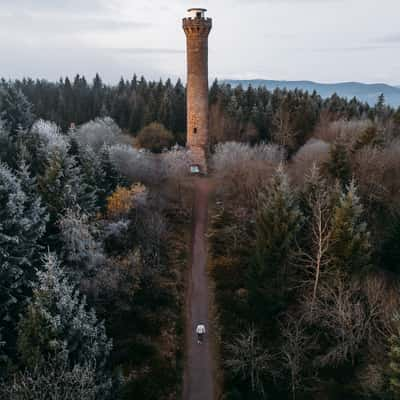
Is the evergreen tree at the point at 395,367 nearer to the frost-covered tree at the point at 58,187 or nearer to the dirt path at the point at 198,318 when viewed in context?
the dirt path at the point at 198,318

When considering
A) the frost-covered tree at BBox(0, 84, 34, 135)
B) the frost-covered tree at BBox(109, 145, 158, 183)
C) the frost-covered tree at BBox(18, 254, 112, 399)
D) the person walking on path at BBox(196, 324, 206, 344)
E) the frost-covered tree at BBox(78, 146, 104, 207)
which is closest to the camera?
the frost-covered tree at BBox(18, 254, 112, 399)

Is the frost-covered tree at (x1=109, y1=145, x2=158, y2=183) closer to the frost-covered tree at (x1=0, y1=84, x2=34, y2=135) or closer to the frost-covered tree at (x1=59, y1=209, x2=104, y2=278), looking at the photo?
the frost-covered tree at (x1=59, y1=209, x2=104, y2=278)

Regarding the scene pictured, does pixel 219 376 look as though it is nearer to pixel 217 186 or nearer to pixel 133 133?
pixel 217 186

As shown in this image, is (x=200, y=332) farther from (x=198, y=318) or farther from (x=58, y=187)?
(x=58, y=187)

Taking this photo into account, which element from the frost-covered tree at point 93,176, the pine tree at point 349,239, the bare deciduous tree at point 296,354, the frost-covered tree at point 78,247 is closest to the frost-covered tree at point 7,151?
the frost-covered tree at point 93,176

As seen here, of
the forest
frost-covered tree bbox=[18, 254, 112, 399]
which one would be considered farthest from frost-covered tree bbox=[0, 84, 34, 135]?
Answer: frost-covered tree bbox=[18, 254, 112, 399]

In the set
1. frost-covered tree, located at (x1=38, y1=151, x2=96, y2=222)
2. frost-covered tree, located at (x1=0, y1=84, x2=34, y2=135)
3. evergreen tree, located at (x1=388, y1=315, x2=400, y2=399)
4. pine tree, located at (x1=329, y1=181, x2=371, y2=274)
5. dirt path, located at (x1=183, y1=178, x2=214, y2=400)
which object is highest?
frost-covered tree, located at (x1=0, y1=84, x2=34, y2=135)

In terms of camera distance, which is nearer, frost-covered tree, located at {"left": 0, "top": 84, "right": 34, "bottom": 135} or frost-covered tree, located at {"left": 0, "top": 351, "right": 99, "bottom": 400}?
frost-covered tree, located at {"left": 0, "top": 351, "right": 99, "bottom": 400}
